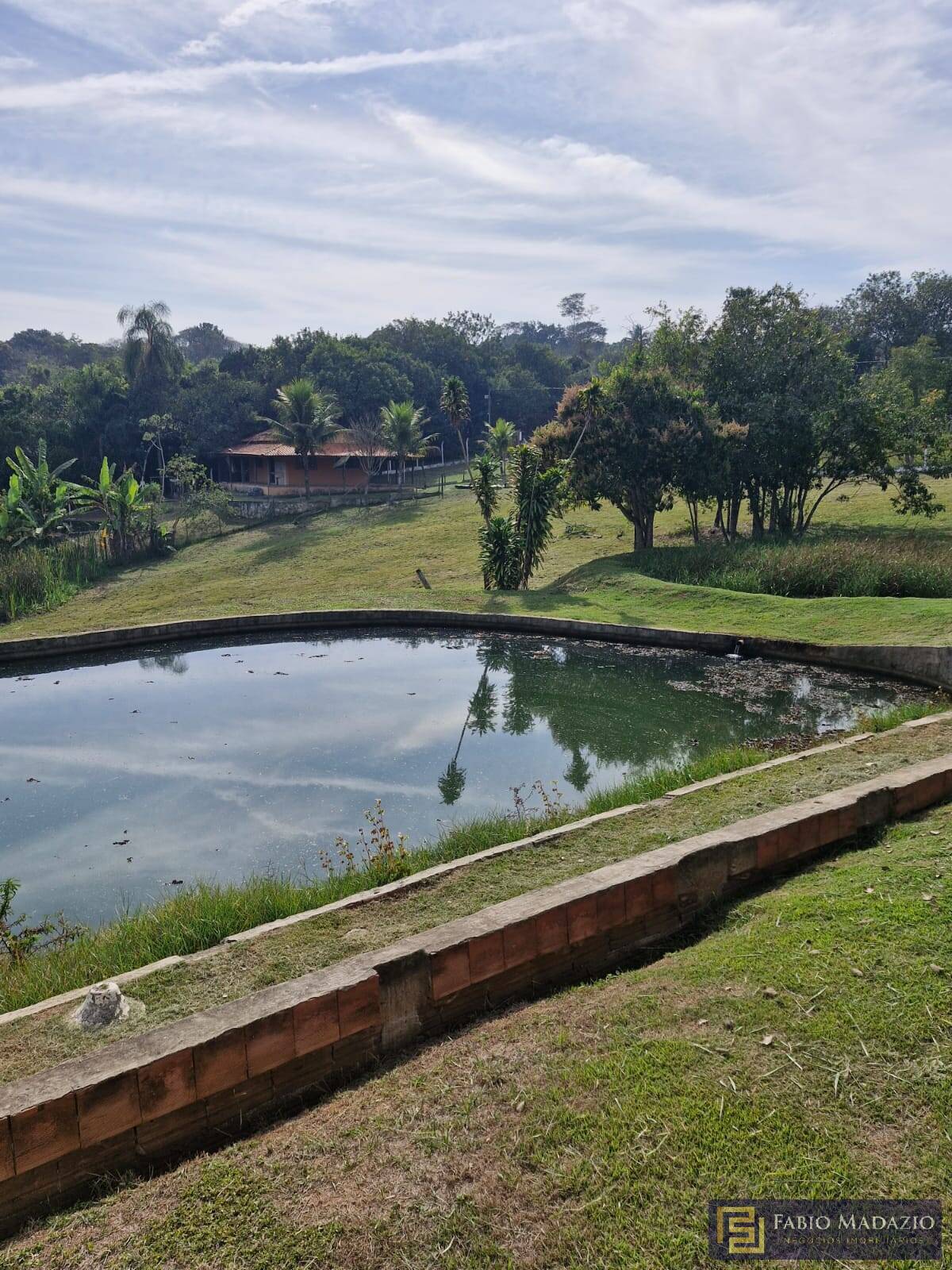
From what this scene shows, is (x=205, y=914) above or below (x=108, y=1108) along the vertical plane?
below

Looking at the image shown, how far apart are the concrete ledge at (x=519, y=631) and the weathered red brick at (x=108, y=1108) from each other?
11.0 m

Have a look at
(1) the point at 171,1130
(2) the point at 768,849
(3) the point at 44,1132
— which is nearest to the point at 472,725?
(2) the point at 768,849

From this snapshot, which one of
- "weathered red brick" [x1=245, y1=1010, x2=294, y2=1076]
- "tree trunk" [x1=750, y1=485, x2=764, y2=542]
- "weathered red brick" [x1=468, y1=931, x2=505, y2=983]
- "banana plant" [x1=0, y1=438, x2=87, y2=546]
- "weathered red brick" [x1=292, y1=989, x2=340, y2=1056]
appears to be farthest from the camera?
"banana plant" [x1=0, y1=438, x2=87, y2=546]

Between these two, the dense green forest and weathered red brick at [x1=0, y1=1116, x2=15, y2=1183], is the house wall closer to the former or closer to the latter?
the dense green forest

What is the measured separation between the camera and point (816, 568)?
17.3 m

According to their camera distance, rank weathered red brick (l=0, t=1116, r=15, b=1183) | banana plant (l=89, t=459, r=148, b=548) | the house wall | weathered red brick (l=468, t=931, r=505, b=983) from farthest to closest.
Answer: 1. the house wall
2. banana plant (l=89, t=459, r=148, b=548)
3. weathered red brick (l=468, t=931, r=505, b=983)
4. weathered red brick (l=0, t=1116, r=15, b=1183)

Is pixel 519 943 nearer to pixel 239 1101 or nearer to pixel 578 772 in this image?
pixel 239 1101

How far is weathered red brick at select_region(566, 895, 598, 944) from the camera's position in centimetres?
445

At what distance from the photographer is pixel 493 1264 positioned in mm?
2652

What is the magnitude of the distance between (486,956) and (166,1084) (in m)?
1.44

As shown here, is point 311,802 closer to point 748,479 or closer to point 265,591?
point 265,591

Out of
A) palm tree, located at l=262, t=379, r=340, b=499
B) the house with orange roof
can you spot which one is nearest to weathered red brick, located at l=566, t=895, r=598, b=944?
palm tree, located at l=262, t=379, r=340, b=499

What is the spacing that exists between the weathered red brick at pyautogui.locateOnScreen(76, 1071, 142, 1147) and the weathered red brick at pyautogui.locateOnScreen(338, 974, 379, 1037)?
0.82 meters

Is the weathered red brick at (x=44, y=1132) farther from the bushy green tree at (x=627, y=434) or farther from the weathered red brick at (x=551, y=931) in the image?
the bushy green tree at (x=627, y=434)
